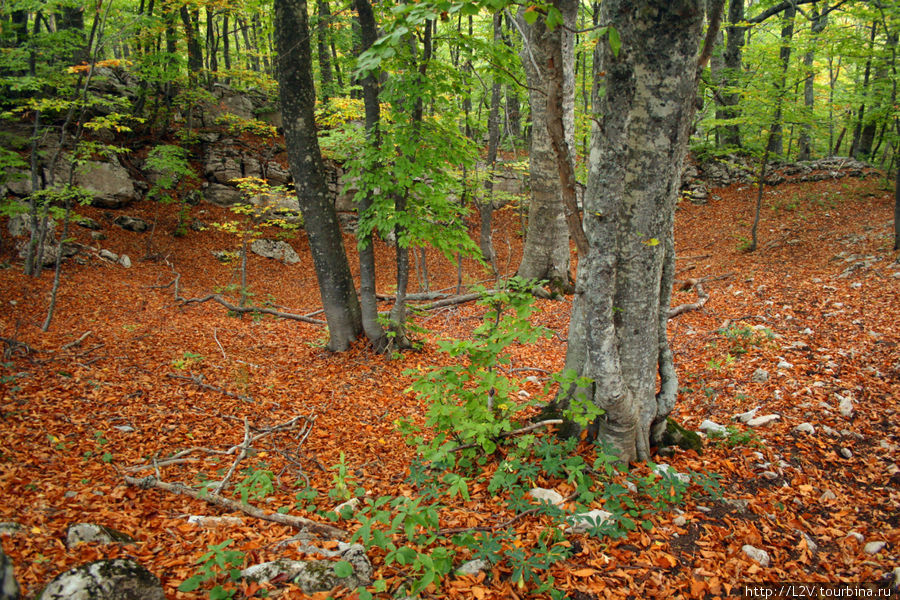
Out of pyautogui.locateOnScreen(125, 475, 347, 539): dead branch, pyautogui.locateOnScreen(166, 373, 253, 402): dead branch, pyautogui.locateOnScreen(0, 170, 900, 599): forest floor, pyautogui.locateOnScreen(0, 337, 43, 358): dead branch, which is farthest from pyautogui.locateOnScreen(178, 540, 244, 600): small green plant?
pyautogui.locateOnScreen(0, 337, 43, 358): dead branch

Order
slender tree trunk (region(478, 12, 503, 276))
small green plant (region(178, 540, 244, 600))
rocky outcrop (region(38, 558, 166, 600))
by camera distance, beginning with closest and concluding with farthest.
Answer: rocky outcrop (region(38, 558, 166, 600)), small green plant (region(178, 540, 244, 600)), slender tree trunk (region(478, 12, 503, 276))

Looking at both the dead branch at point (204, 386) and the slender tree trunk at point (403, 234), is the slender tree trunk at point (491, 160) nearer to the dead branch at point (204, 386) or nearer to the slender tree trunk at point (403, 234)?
the slender tree trunk at point (403, 234)

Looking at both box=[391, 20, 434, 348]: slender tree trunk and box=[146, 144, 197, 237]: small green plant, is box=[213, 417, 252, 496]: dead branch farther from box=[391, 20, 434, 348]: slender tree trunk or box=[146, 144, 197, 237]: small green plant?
box=[146, 144, 197, 237]: small green plant

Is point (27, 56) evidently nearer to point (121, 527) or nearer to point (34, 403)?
point (34, 403)

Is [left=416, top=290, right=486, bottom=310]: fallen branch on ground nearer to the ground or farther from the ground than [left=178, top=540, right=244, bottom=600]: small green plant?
nearer to the ground

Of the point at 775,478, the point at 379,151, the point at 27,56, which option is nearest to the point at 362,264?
the point at 379,151

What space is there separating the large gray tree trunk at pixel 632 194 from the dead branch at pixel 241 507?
197 centimetres

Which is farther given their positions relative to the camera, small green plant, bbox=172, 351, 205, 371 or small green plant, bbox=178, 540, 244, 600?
small green plant, bbox=172, 351, 205, 371

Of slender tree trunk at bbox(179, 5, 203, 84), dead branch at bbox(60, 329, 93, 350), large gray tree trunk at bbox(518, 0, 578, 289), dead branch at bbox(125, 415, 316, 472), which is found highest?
slender tree trunk at bbox(179, 5, 203, 84)

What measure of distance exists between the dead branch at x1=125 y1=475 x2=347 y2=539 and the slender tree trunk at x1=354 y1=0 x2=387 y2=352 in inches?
138

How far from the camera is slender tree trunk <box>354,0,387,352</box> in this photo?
5477mm

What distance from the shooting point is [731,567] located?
7.66ft

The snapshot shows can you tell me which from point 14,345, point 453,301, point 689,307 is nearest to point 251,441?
point 14,345

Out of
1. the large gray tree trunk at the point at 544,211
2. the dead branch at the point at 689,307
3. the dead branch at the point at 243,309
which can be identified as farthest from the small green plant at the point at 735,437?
the dead branch at the point at 243,309
